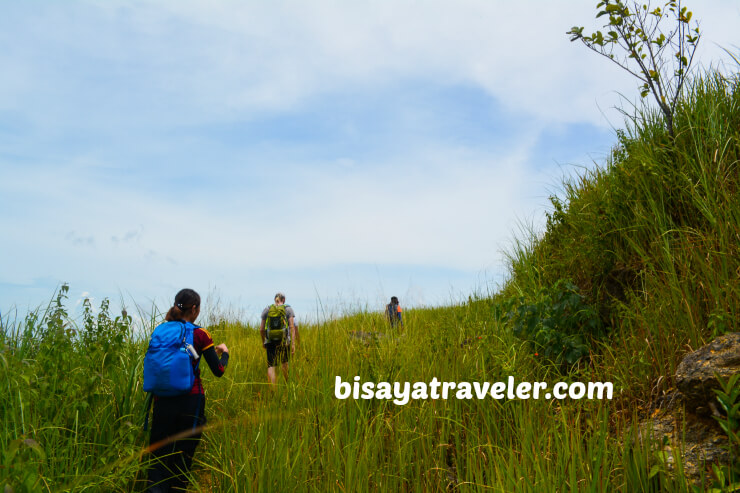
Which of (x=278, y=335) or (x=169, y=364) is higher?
(x=278, y=335)

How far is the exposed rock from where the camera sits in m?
3.80

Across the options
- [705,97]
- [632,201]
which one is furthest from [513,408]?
[705,97]

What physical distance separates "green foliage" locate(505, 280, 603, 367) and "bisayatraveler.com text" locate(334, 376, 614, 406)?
562 mm

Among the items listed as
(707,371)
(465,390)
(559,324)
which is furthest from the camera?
(559,324)

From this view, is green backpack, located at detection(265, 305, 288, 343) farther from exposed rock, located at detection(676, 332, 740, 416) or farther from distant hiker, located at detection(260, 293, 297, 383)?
exposed rock, located at detection(676, 332, 740, 416)

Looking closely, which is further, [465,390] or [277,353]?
[277,353]

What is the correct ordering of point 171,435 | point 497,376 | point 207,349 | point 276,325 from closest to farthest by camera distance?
point 171,435 < point 207,349 < point 497,376 < point 276,325

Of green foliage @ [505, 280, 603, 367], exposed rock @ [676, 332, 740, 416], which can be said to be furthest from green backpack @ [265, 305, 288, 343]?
exposed rock @ [676, 332, 740, 416]

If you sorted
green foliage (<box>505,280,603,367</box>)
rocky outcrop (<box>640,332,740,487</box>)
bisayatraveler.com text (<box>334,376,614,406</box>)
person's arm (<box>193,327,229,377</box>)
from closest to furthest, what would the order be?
1. rocky outcrop (<box>640,332,740,487</box>)
2. person's arm (<box>193,327,229,377</box>)
3. bisayatraveler.com text (<box>334,376,614,406</box>)
4. green foliage (<box>505,280,603,367</box>)

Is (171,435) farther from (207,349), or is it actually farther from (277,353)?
(277,353)

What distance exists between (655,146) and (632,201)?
35.8 inches

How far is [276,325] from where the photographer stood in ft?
28.5

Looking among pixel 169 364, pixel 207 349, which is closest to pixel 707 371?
pixel 207 349

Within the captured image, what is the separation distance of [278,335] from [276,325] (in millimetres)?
180
